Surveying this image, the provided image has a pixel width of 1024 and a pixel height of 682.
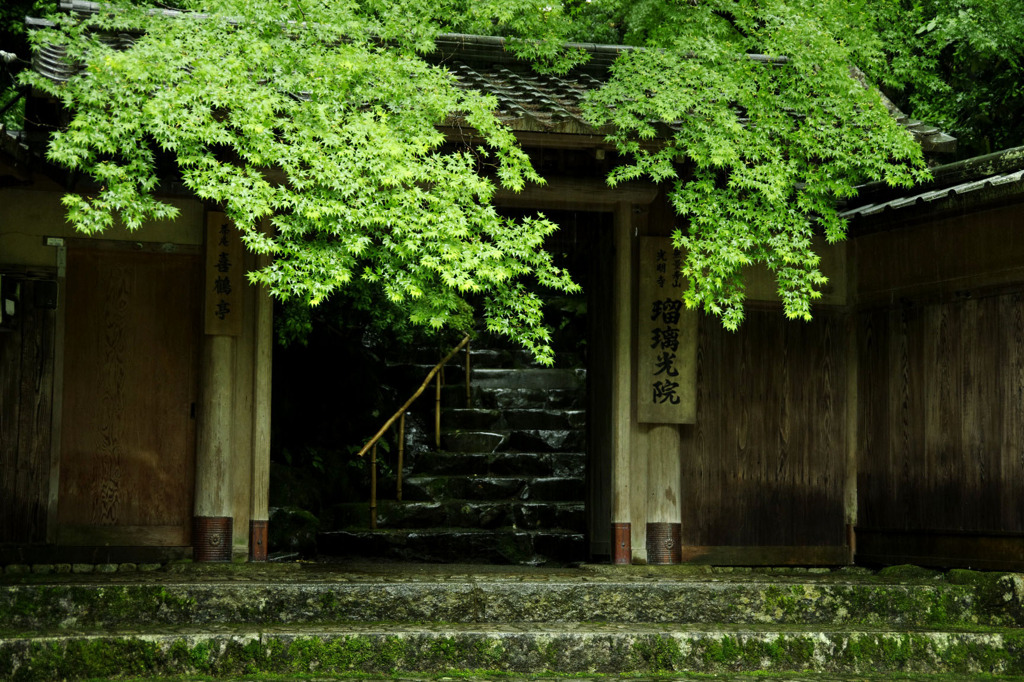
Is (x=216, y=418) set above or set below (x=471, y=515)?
above

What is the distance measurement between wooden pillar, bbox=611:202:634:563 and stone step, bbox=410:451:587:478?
4.78 m

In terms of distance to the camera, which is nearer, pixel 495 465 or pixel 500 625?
pixel 500 625

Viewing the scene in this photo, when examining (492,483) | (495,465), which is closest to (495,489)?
(492,483)

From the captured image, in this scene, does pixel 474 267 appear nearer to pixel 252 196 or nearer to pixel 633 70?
pixel 252 196

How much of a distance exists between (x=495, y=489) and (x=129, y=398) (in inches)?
228

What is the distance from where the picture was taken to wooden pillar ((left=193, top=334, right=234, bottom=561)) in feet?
29.0

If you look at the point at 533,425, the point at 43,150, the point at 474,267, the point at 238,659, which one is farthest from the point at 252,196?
the point at 533,425

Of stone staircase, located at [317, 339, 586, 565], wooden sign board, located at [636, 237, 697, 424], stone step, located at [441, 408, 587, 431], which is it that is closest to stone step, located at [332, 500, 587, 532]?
stone staircase, located at [317, 339, 586, 565]

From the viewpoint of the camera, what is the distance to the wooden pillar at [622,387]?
940 centimetres

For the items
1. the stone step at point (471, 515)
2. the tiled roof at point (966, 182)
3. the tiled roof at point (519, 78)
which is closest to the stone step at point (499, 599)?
the tiled roof at point (966, 182)

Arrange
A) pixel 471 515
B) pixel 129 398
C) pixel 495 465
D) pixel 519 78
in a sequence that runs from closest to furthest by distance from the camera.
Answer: pixel 129 398 < pixel 519 78 < pixel 471 515 < pixel 495 465

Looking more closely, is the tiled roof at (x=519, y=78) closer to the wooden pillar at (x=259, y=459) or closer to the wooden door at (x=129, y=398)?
the wooden door at (x=129, y=398)

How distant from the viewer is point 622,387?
9.51 m

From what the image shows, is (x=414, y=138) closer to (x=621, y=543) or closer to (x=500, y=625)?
(x=500, y=625)
